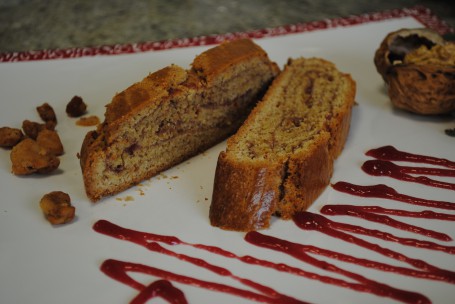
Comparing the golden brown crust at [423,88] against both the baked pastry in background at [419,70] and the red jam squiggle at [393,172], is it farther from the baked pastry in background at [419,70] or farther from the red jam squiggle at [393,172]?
the red jam squiggle at [393,172]

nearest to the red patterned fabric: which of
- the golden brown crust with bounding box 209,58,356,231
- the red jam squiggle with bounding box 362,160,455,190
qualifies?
the golden brown crust with bounding box 209,58,356,231

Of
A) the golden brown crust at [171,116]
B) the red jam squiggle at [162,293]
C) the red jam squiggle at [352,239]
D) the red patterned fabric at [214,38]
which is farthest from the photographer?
the red patterned fabric at [214,38]

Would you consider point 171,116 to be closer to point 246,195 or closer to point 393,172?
point 246,195

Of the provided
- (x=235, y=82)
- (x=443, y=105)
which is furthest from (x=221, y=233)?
(x=443, y=105)

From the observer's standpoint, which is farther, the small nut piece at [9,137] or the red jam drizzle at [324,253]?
the small nut piece at [9,137]

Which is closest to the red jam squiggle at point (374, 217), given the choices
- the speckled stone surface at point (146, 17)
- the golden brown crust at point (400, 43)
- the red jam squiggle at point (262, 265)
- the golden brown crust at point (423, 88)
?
the red jam squiggle at point (262, 265)

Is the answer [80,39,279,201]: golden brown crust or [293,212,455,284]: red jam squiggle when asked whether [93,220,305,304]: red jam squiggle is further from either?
[293,212,455,284]: red jam squiggle

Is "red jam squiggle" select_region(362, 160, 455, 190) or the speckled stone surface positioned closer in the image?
"red jam squiggle" select_region(362, 160, 455, 190)

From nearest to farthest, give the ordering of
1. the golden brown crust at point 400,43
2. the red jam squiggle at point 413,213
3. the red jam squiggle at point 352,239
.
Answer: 1. the red jam squiggle at point 352,239
2. the red jam squiggle at point 413,213
3. the golden brown crust at point 400,43
